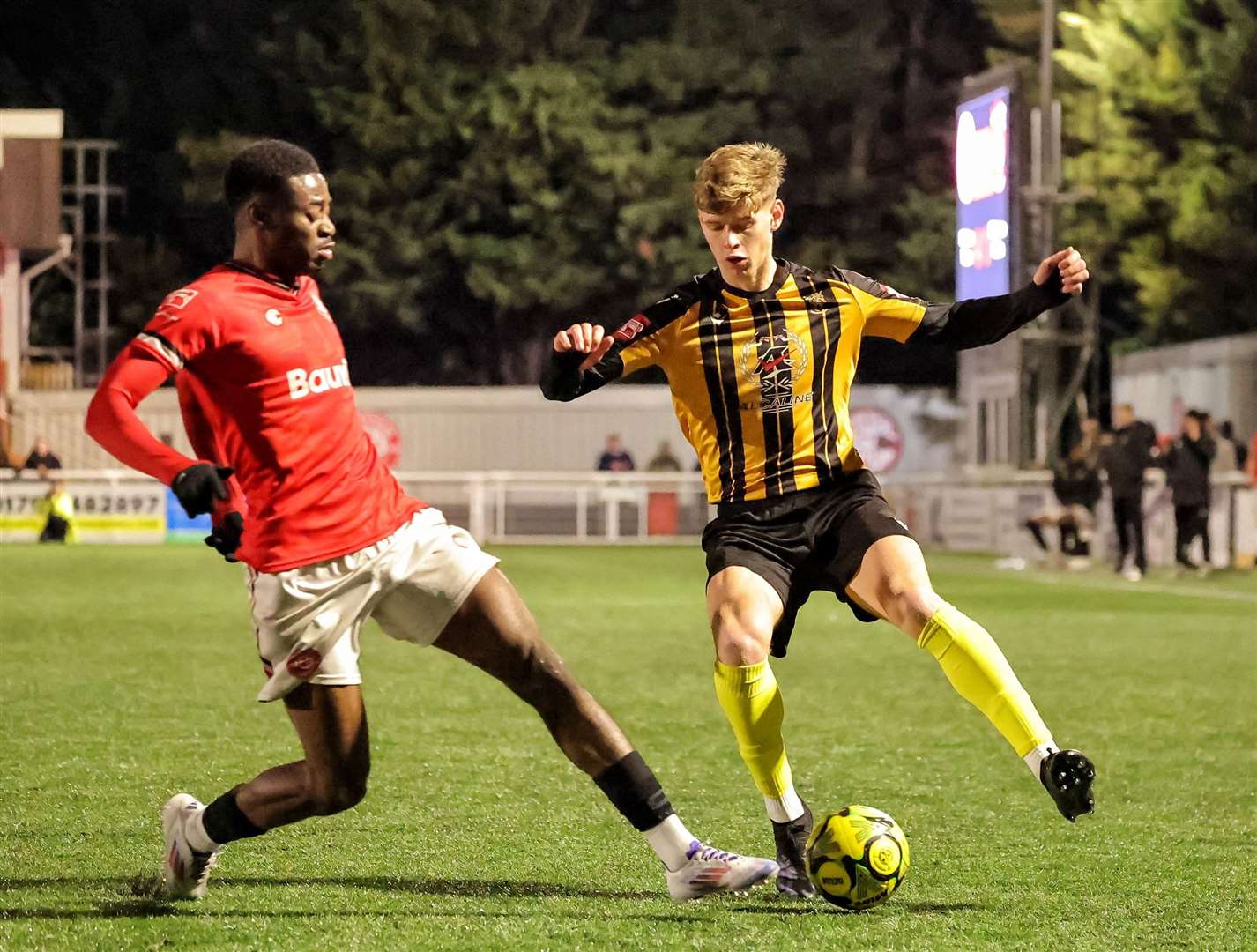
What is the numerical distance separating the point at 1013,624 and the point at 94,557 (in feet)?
43.1

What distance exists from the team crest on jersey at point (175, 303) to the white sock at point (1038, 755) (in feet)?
8.36

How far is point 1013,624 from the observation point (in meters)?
16.5

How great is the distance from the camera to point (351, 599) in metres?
5.43

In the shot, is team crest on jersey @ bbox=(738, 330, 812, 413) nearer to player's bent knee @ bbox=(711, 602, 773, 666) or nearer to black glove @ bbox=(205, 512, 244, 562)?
player's bent knee @ bbox=(711, 602, 773, 666)

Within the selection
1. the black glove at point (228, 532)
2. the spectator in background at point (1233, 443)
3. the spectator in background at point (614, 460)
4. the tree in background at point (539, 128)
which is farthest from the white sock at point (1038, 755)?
the tree in background at point (539, 128)

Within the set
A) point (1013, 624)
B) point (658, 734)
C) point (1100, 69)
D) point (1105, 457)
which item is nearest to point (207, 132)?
point (1100, 69)

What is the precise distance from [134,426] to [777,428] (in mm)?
2006

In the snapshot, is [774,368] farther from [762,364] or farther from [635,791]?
[635,791]

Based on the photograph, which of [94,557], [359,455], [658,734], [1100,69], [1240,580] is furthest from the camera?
[1100,69]

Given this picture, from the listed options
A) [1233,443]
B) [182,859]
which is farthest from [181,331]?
[1233,443]

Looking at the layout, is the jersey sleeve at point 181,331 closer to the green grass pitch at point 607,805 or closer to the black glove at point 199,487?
the black glove at point 199,487

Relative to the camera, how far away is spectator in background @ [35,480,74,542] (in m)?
29.7

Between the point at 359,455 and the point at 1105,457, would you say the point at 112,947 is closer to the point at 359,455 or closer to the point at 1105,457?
the point at 359,455

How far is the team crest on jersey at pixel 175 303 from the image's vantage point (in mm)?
5242
